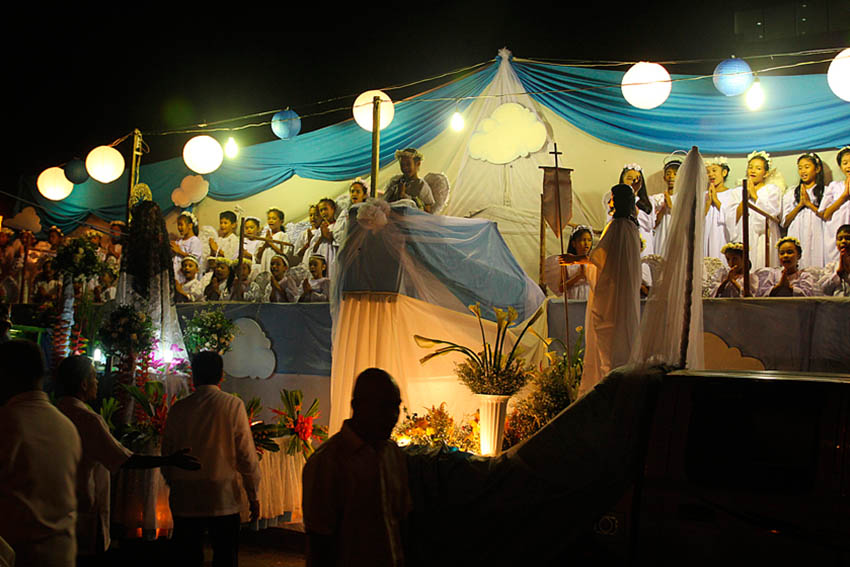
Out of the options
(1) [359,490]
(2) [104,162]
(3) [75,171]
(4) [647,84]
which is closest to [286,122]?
(2) [104,162]

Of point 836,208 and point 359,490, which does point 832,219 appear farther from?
point 359,490

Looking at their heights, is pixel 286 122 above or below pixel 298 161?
above

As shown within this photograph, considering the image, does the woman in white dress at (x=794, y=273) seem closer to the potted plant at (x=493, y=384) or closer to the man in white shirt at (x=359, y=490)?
the potted plant at (x=493, y=384)

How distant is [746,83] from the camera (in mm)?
9609

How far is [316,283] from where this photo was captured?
11.2 meters

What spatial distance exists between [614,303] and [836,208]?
15.6ft

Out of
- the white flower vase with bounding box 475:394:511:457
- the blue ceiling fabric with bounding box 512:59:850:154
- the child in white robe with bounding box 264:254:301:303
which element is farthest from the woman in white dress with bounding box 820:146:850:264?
the child in white robe with bounding box 264:254:301:303

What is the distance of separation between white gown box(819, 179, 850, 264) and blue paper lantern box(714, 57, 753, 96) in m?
1.74

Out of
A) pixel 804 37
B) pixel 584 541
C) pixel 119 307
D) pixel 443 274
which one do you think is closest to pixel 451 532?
pixel 584 541

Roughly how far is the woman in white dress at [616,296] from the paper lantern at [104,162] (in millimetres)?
9635

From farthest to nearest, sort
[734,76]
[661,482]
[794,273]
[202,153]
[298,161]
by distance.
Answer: [298,161] → [202,153] → [734,76] → [794,273] → [661,482]

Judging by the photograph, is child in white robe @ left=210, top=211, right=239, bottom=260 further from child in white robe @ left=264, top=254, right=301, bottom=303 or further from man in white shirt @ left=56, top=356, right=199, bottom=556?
man in white shirt @ left=56, top=356, right=199, bottom=556

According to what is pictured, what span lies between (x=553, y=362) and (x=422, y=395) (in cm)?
146

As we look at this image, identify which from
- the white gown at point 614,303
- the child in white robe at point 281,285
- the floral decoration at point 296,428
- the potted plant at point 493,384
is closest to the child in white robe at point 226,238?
the child in white robe at point 281,285
